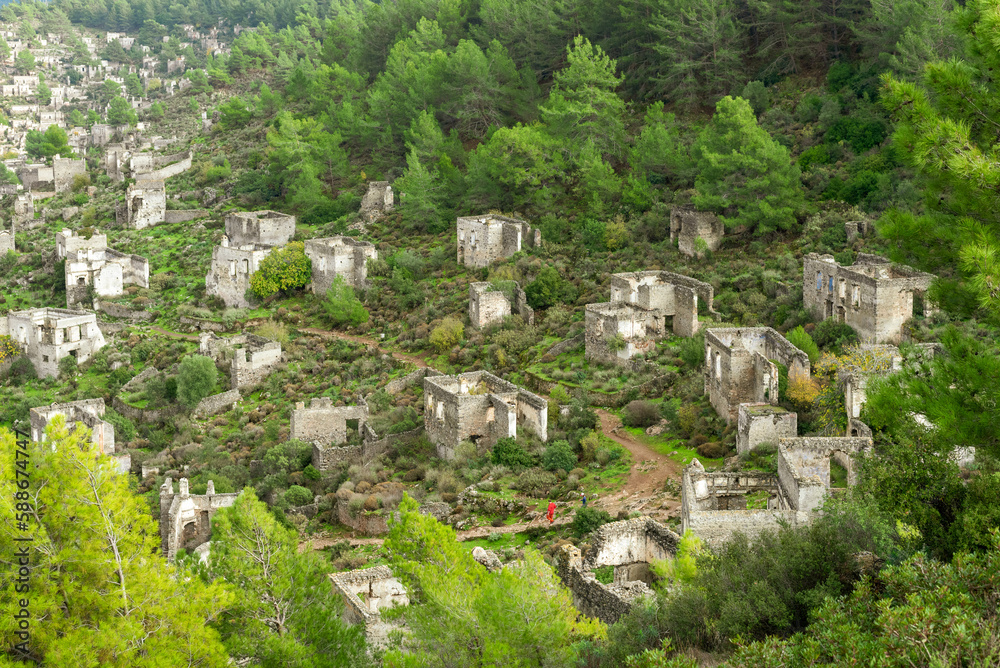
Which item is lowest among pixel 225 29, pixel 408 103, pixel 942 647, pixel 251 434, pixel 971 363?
pixel 251 434

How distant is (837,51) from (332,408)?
89.6 ft

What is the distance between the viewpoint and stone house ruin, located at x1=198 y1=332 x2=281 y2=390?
128ft

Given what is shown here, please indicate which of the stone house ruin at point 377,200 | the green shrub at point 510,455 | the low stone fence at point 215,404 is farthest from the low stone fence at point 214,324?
the green shrub at point 510,455

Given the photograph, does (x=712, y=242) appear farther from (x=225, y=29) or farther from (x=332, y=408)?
(x=225, y=29)

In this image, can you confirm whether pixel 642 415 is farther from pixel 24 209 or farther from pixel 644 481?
pixel 24 209

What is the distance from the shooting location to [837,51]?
46.2 metres

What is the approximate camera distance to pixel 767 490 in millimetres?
21016

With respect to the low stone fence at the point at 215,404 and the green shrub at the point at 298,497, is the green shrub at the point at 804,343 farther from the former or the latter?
the low stone fence at the point at 215,404

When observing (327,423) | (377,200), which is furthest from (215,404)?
(377,200)

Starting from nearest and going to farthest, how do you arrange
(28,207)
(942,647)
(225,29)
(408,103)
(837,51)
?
1. (942,647)
2. (837,51)
3. (408,103)
4. (28,207)
5. (225,29)

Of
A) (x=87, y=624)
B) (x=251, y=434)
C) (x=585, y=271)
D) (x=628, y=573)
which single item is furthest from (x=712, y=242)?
(x=87, y=624)

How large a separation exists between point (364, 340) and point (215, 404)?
240 inches

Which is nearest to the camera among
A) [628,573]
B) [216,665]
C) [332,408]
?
[216,665]

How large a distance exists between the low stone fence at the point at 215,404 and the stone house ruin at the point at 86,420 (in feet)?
9.77
